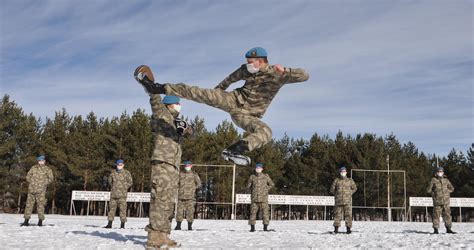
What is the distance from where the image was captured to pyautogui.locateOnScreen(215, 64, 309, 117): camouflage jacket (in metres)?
6.14

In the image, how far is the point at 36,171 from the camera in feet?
43.5

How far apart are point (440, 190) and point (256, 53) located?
10597mm

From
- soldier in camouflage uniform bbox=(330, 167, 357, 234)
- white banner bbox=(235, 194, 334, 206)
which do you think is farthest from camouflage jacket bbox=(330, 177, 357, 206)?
white banner bbox=(235, 194, 334, 206)

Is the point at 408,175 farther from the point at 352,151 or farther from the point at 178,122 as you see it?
the point at 178,122

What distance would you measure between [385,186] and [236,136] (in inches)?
601

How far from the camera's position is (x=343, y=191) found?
1345 cm

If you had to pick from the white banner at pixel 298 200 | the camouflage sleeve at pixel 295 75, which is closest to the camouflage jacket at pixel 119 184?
the camouflage sleeve at pixel 295 75

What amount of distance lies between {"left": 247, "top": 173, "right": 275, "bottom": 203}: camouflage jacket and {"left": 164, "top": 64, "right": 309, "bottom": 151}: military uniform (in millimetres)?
8034

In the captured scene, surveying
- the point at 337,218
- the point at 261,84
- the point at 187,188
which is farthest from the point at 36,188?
the point at 261,84

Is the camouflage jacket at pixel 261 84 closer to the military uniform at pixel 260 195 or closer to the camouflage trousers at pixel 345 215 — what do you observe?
the camouflage trousers at pixel 345 215

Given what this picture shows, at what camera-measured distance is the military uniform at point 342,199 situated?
13.1 metres

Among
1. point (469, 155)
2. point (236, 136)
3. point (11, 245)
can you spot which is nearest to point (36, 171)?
point (11, 245)

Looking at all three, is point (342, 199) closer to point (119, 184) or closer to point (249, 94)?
point (119, 184)

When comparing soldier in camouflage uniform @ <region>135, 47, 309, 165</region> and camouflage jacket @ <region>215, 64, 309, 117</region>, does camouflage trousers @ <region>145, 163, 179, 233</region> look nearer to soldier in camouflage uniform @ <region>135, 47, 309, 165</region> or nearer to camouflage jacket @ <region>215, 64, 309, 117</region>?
soldier in camouflage uniform @ <region>135, 47, 309, 165</region>
